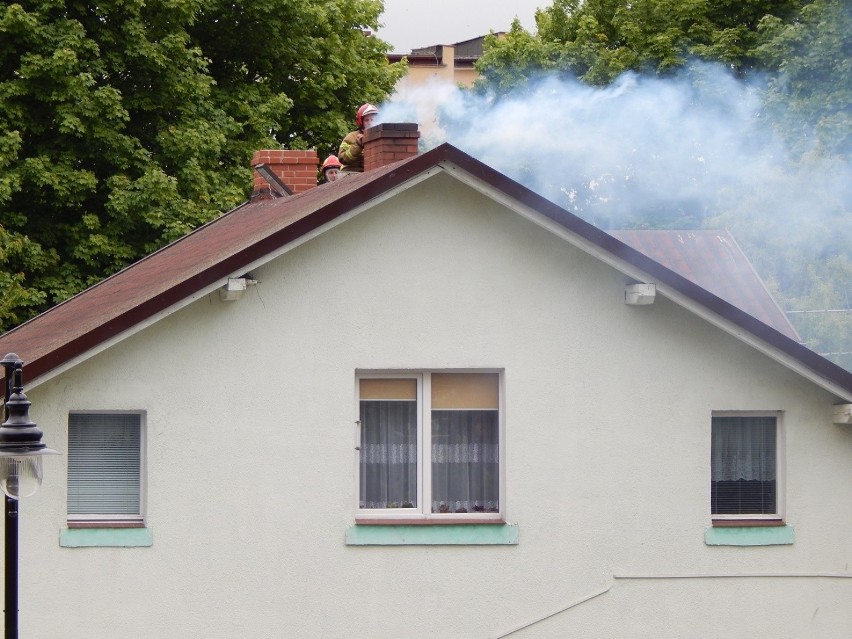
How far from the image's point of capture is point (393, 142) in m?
14.5

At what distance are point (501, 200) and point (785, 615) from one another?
3.94 meters

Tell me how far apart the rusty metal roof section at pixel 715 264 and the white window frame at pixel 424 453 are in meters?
3.51

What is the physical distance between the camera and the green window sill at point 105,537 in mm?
11594

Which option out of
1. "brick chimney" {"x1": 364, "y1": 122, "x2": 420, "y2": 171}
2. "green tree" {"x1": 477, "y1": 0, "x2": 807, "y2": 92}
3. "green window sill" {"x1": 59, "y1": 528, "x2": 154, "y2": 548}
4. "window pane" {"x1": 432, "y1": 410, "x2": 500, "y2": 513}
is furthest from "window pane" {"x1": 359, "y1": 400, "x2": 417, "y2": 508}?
"green tree" {"x1": 477, "y1": 0, "x2": 807, "y2": 92}

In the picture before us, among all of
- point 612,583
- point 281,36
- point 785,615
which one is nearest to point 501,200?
point 612,583

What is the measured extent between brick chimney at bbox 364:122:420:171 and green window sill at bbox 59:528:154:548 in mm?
4482

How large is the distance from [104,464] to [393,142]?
436cm

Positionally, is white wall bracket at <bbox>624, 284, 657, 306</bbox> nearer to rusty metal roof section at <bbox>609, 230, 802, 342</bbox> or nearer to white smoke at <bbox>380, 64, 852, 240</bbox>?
rusty metal roof section at <bbox>609, 230, 802, 342</bbox>

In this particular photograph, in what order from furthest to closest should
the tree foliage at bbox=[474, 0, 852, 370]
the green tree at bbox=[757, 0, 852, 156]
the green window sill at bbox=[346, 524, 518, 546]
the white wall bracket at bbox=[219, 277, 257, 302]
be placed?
the green tree at bbox=[757, 0, 852, 156], the tree foliage at bbox=[474, 0, 852, 370], the green window sill at bbox=[346, 524, 518, 546], the white wall bracket at bbox=[219, 277, 257, 302]

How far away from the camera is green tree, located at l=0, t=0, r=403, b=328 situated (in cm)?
2623

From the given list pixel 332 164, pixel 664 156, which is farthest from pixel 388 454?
pixel 664 156

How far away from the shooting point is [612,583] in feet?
39.9

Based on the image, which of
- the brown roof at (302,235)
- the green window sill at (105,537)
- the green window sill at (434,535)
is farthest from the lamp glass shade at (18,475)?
the green window sill at (434,535)

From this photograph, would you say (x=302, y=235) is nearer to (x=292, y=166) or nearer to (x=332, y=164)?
(x=292, y=166)
